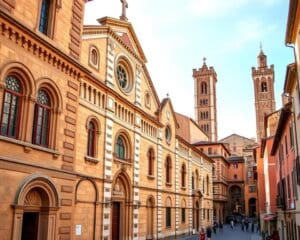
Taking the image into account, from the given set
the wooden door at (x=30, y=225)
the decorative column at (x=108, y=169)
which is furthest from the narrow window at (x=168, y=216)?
the wooden door at (x=30, y=225)

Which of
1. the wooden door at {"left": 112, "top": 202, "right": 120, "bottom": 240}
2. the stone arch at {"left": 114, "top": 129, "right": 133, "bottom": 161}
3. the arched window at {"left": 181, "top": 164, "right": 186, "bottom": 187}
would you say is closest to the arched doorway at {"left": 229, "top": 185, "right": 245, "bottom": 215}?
the arched window at {"left": 181, "top": 164, "right": 186, "bottom": 187}

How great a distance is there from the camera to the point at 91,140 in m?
24.0

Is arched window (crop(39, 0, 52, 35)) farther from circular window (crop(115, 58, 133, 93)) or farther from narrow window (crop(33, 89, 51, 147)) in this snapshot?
circular window (crop(115, 58, 133, 93))

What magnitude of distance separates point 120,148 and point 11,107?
1373 centimetres

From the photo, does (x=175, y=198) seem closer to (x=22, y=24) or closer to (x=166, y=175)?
(x=166, y=175)

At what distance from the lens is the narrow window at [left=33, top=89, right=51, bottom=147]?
54.1 ft

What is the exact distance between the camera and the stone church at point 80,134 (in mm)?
15094

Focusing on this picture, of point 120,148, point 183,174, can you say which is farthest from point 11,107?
point 183,174

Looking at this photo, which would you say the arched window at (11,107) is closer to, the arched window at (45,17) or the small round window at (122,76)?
the arched window at (45,17)

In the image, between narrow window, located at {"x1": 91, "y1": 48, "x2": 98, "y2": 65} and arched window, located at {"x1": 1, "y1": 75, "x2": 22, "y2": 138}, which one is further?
narrow window, located at {"x1": 91, "y1": 48, "x2": 98, "y2": 65}

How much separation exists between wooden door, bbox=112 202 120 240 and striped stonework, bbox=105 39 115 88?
8492 millimetres

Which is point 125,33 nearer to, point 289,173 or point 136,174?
point 136,174

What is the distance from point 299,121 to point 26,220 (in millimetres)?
13463

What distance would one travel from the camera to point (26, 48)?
15.8 m
